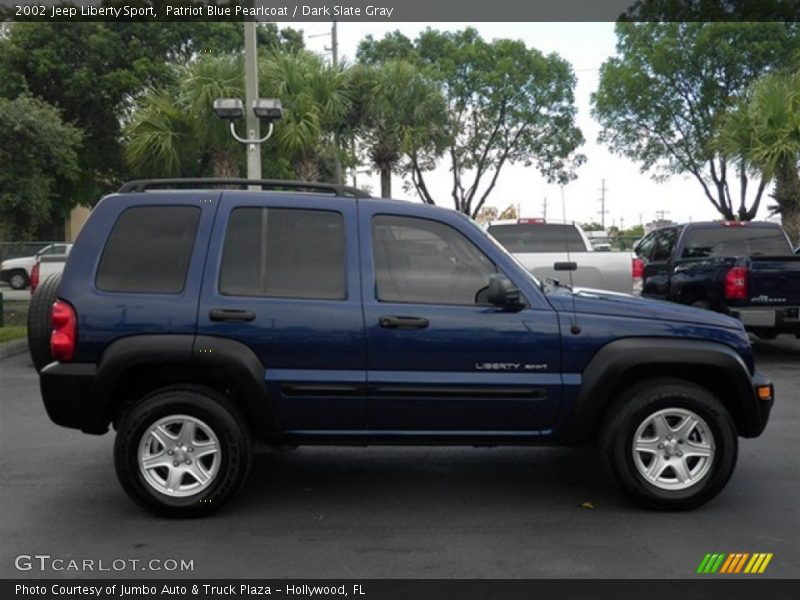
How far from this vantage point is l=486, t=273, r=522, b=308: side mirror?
201 inches

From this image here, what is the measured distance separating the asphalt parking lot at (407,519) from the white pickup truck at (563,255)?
4230mm

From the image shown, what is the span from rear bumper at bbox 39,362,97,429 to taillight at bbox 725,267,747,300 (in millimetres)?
8294

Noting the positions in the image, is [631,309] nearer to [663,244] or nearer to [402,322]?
[402,322]

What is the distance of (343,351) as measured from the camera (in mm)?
5160

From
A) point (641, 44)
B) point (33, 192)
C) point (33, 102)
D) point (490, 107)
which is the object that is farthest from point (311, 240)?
point (490, 107)

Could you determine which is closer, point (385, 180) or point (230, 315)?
point (230, 315)

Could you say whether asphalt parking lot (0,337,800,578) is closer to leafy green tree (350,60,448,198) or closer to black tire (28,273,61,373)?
black tire (28,273,61,373)

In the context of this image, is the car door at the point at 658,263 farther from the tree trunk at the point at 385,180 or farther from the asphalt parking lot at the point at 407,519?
the tree trunk at the point at 385,180

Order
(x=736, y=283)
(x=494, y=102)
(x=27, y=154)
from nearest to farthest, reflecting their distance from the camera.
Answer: (x=736, y=283) < (x=27, y=154) < (x=494, y=102)

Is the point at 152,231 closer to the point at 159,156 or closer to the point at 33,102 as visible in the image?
the point at 159,156

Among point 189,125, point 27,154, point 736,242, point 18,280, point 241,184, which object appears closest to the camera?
point 241,184

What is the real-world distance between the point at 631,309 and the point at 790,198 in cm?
1726
